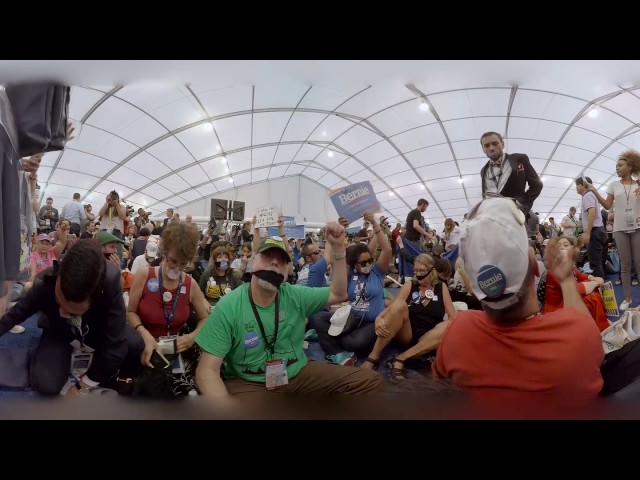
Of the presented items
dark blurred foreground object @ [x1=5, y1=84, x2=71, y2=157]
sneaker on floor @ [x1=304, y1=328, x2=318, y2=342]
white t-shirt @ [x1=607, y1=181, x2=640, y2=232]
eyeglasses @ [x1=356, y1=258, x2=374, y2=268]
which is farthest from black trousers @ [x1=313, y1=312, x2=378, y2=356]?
dark blurred foreground object @ [x1=5, y1=84, x2=71, y2=157]

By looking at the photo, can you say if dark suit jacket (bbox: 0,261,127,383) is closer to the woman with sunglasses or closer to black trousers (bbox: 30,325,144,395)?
black trousers (bbox: 30,325,144,395)

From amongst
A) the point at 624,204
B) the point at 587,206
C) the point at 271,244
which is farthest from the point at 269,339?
the point at 624,204

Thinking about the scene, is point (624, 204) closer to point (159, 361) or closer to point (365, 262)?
point (365, 262)

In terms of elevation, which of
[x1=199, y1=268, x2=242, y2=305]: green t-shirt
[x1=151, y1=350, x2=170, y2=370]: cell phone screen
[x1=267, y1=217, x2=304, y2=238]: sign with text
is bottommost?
[x1=151, y1=350, x2=170, y2=370]: cell phone screen

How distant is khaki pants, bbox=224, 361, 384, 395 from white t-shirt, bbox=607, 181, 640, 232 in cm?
105

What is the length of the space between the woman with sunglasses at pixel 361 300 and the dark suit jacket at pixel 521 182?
83 cm

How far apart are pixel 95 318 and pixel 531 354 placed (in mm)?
1352

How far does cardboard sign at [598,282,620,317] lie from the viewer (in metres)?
1.23

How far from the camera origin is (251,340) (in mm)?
1232

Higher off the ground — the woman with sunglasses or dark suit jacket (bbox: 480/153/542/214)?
dark suit jacket (bbox: 480/153/542/214)

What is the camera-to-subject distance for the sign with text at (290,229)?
4.68 feet

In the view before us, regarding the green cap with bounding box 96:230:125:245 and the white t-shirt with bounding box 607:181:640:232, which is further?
the green cap with bounding box 96:230:125:245

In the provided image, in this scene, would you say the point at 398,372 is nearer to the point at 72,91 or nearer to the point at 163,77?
the point at 163,77

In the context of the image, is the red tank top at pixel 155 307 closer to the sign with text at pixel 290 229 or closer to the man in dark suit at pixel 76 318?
the man in dark suit at pixel 76 318
